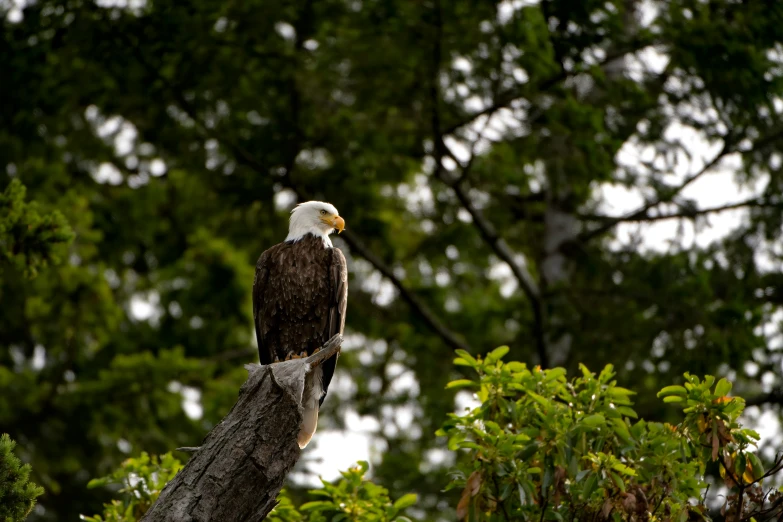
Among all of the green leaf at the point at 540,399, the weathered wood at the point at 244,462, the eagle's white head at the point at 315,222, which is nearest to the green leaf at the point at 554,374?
the green leaf at the point at 540,399

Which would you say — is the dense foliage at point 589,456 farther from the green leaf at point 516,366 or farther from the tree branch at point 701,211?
the tree branch at point 701,211

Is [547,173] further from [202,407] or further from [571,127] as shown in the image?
[202,407]

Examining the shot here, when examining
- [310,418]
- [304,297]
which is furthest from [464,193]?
[310,418]

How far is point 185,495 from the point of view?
156 inches

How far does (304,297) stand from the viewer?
6.89 meters

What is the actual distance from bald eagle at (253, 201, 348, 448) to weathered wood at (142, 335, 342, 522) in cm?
248

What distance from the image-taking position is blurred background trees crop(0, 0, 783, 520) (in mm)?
9211

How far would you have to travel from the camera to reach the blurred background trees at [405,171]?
363 inches

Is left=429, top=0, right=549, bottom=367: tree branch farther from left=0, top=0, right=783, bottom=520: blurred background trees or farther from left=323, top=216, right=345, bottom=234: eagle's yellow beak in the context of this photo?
left=323, top=216, right=345, bottom=234: eagle's yellow beak

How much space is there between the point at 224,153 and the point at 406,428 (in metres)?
4.63

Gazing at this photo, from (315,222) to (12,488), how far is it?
3.72 meters

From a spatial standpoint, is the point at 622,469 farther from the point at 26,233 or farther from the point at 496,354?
the point at 26,233

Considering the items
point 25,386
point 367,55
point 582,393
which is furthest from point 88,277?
point 582,393

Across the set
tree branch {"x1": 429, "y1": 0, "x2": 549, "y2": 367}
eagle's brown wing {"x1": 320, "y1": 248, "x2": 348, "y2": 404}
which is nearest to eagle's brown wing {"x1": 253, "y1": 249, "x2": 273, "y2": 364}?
eagle's brown wing {"x1": 320, "y1": 248, "x2": 348, "y2": 404}
